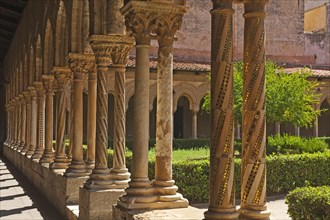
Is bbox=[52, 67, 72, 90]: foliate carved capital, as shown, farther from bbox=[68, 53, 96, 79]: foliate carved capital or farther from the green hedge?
the green hedge

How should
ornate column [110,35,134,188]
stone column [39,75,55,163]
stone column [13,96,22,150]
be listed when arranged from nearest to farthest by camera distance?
1. ornate column [110,35,134,188]
2. stone column [39,75,55,163]
3. stone column [13,96,22,150]

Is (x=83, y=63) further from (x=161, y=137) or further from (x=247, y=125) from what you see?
(x=247, y=125)

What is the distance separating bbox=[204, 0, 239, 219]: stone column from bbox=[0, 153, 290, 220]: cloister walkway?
2.15m

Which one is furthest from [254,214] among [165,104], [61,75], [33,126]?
[33,126]

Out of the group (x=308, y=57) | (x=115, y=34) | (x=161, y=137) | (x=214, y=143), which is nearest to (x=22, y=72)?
(x=115, y=34)

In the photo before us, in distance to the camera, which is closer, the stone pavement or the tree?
the stone pavement

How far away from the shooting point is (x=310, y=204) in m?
6.96

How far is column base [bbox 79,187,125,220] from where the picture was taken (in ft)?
19.5

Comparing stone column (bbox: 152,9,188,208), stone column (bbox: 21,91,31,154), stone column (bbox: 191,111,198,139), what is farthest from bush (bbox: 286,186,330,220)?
stone column (bbox: 191,111,198,139)

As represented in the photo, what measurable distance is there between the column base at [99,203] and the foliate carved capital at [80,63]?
256 cm

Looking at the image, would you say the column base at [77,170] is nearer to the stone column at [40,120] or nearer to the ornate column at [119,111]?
the ornate column at [119,111]

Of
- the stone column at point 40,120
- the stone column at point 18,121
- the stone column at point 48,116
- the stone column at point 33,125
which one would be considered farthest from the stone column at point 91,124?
the stone column at point 18,121

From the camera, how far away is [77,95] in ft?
27.1

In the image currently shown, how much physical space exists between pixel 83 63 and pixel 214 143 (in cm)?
475
